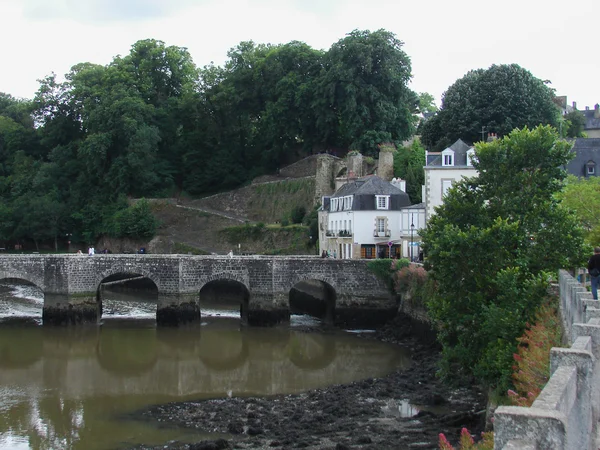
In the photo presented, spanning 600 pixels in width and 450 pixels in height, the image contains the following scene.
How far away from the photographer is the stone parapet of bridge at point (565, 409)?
4844 millimetres

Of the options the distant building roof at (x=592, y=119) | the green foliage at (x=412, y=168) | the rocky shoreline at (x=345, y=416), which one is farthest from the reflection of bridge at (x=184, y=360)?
the distant building roof at (x=592, y=119)

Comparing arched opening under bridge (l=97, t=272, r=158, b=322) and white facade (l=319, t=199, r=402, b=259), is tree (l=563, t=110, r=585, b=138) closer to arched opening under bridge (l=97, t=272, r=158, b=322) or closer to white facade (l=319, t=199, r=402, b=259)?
white facade (l=319, t=199, r=402, b=259)

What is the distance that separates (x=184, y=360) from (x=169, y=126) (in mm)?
33406

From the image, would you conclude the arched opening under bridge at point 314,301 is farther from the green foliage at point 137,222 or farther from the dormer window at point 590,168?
the dormer window at point 590,168

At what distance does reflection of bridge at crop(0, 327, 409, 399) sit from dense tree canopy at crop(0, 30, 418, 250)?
67.1 feet

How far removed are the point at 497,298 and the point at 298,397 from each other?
21.6 ft

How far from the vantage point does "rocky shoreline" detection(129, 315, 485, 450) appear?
1468cm

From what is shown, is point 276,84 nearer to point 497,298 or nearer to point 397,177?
point 397,177

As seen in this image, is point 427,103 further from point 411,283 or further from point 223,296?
point 411,283

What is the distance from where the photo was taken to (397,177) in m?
40.1

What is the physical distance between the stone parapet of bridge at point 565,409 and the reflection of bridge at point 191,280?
20.9 meters

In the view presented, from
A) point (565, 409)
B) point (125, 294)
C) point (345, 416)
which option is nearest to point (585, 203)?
point (345, 416)

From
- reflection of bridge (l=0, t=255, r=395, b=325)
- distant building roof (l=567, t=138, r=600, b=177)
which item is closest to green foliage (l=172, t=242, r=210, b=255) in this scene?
reflection of bridge (l=0, t=255, r=395, b=325)

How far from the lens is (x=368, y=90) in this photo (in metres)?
43.5
